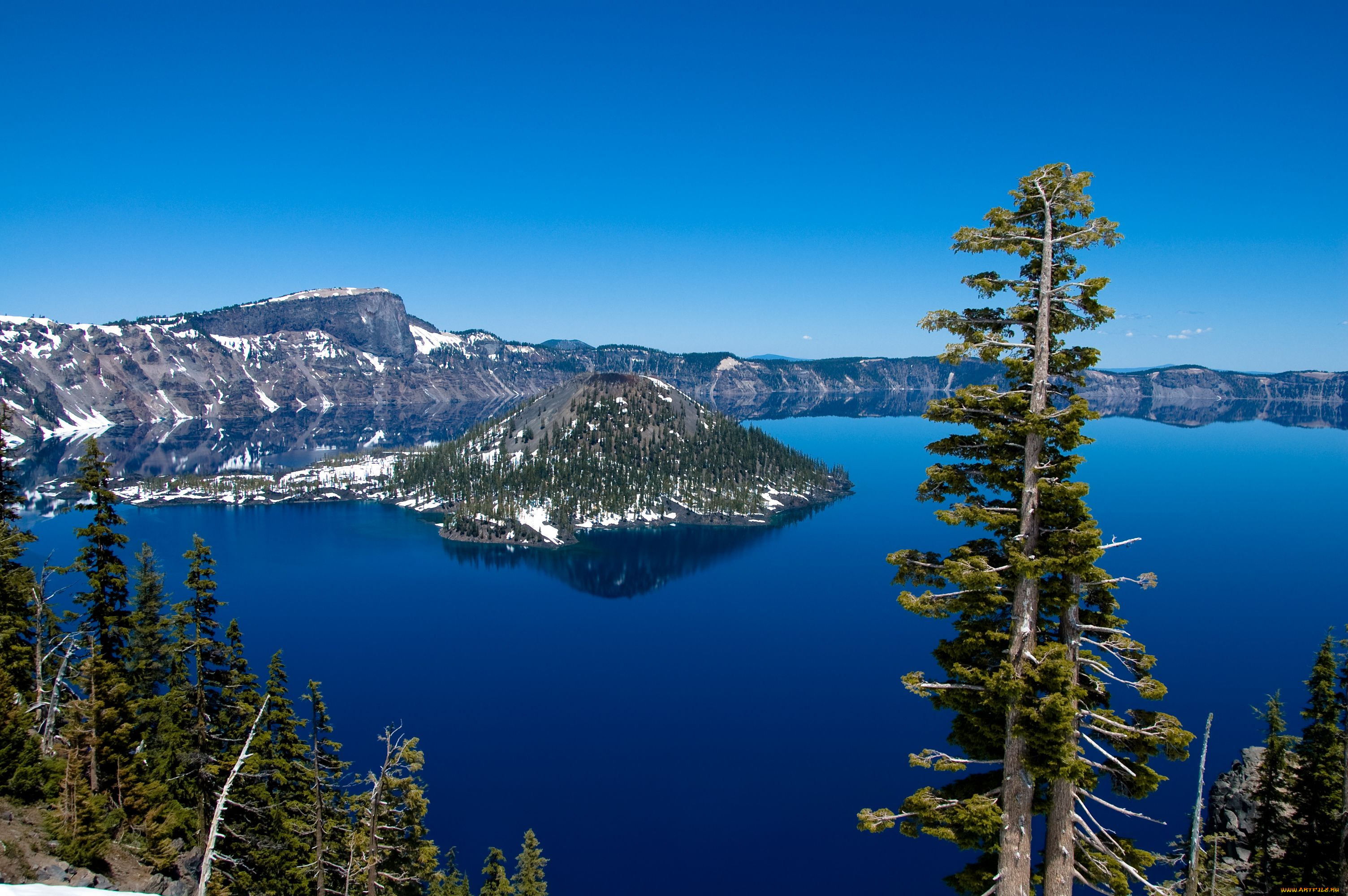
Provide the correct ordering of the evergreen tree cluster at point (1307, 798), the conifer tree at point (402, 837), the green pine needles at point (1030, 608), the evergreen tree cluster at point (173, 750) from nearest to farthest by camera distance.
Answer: the green pine needles at point (1030, 608) → the evergreen tree cluster at point (173, 750) → the conifer tree at point (402, 837) → the evergreen tree cluster at point (1307, 798)

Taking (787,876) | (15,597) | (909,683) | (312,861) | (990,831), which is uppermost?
(909,683)

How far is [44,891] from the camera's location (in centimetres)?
823

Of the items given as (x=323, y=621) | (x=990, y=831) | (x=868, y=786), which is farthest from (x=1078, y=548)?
(x=323, y=621)

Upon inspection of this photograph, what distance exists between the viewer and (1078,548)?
13805mm

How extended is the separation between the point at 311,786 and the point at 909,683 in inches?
1463

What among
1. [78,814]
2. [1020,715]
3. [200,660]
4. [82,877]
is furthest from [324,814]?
[1020,715]

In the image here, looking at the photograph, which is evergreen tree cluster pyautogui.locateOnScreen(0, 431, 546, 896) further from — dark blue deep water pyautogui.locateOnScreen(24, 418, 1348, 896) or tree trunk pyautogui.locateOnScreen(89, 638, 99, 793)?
dark blue deep water pyautogui.locateOnScreen(24, 418, 1348, 896)

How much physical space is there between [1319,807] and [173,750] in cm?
5794

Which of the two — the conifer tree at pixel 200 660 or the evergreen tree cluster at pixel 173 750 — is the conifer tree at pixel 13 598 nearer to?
the evergreen tree cluster at pixel 173 750

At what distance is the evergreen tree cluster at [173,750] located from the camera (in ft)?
98.3

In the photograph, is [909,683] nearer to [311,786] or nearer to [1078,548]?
[1078,548]

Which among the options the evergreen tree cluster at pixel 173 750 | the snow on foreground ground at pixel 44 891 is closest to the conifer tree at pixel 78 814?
the evergreen tree cluster at pixel 173 750

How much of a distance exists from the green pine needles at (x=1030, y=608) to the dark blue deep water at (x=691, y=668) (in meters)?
53.5

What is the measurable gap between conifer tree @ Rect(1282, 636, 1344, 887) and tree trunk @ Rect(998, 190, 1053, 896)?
28.7 m
